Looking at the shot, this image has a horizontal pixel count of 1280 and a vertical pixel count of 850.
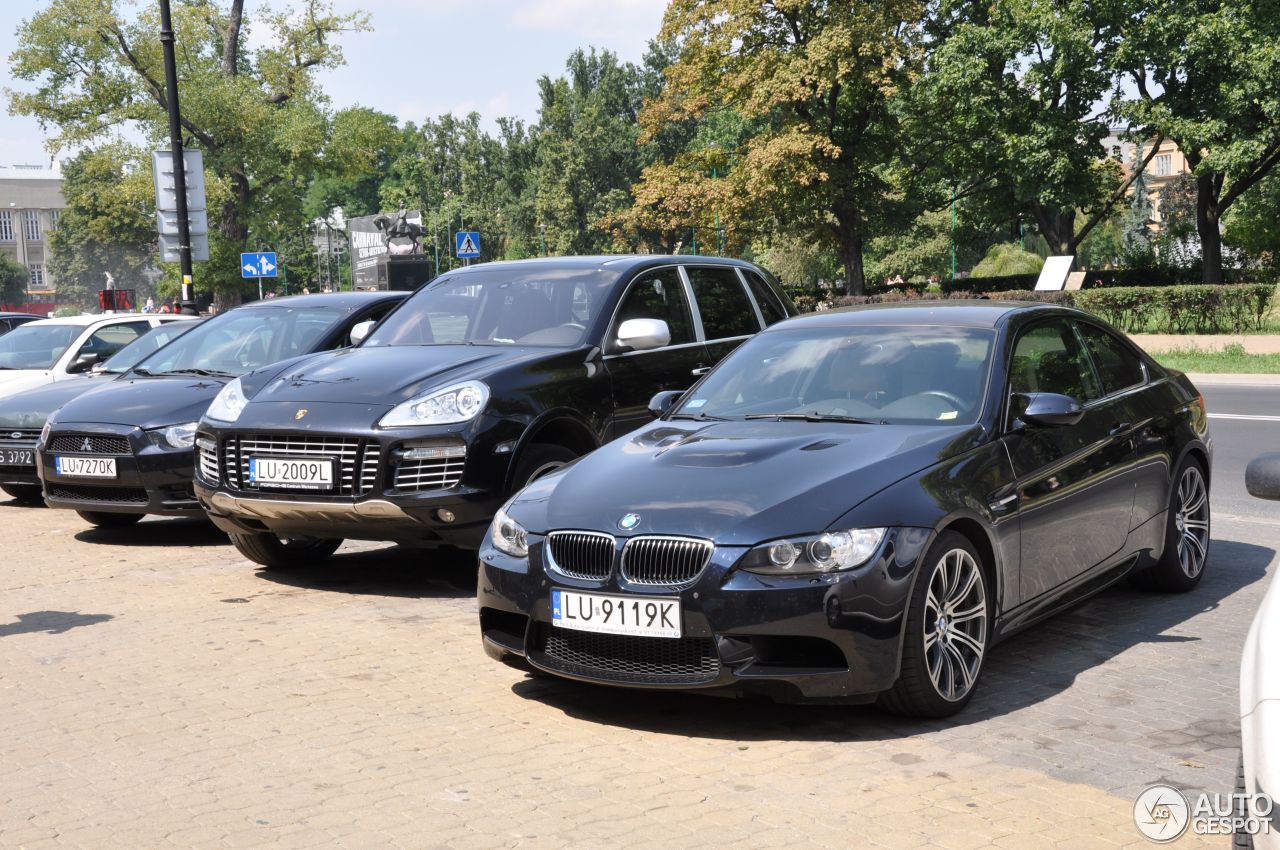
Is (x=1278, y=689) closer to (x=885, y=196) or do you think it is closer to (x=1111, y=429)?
(x=1111, y=429)

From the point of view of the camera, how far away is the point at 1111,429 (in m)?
6.33

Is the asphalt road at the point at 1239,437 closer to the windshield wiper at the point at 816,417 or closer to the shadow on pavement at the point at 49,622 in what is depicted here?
the windshield wiper at the point at 816,417

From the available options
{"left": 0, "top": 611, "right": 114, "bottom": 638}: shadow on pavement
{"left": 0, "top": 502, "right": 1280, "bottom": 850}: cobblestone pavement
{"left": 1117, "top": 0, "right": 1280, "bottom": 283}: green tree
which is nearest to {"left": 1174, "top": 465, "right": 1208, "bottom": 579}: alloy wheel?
{"left": 0, "top": 502, "right": 1280, "bottom": 850}: cobblestone pavement

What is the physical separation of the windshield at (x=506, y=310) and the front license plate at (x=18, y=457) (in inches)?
166

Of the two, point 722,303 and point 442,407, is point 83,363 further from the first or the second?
point 442,407

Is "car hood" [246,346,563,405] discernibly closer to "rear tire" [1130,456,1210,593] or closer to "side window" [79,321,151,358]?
"rear tire" [1130,456,1210,593]

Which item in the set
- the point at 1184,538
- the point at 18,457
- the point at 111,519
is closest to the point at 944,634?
the point at 1184,538

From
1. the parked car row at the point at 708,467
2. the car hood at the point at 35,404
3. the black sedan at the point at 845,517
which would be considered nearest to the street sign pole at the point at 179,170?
the car hood at the point at 35,404

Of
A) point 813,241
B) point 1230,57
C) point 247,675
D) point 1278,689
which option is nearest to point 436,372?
point 247,675

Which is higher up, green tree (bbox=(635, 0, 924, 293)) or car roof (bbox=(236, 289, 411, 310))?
green tree (bbox=(635, 0, 924, 293))

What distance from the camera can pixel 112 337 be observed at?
14414 mm

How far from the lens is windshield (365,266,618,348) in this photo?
8.16m

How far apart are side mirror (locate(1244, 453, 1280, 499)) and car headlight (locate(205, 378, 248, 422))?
5.70 m

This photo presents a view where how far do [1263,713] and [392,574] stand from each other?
6.26m
